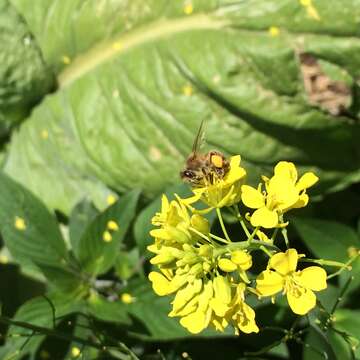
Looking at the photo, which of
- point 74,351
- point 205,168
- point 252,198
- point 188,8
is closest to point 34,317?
point 74,351

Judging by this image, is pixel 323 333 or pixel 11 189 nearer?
pixel 323 333

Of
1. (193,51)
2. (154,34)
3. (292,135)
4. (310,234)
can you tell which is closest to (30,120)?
(154,34)

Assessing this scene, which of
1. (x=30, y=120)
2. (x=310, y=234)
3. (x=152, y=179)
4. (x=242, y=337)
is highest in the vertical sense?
(x=30, y=120)

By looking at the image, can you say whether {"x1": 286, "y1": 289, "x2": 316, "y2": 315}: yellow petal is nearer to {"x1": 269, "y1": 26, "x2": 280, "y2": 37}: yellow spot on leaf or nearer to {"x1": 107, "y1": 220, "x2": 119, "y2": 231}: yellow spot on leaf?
{"x1": 107, "y1": 220, "x2": 119, "y2": 231}: yellow spot on leaf

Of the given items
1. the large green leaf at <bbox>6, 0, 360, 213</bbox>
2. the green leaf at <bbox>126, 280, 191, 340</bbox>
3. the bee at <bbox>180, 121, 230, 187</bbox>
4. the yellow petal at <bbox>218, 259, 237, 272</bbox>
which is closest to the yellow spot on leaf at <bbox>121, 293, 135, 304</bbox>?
the green leaf at <bbox>126, 280, 191, 340</bbox>

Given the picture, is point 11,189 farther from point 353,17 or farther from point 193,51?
point 353,17

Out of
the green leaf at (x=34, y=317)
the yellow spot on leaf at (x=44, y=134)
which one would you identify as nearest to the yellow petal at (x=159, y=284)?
the green leaf at (x=34, y=317)
